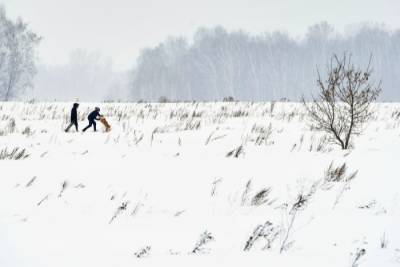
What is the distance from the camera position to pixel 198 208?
3.46m

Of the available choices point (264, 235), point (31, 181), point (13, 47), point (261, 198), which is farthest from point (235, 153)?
point (13, 47)

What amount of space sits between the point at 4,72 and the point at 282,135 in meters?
38.9

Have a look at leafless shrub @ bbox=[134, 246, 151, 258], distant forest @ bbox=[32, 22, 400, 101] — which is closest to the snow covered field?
leafless shrub @ bbox=[134, 246, 151, 258]

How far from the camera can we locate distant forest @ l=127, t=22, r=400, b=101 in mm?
69250

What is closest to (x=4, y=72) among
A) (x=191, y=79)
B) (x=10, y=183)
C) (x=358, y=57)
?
(x=191, y=79)

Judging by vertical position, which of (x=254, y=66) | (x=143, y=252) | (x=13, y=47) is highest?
(x=254, y=66)

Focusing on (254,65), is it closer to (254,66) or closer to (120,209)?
(254,66)

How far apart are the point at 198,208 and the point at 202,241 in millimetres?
869

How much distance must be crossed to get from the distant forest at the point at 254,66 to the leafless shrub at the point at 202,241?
65773 millimetres

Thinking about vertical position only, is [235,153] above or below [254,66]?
below

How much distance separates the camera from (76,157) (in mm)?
5727

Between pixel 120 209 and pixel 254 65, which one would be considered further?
pixel 254 65

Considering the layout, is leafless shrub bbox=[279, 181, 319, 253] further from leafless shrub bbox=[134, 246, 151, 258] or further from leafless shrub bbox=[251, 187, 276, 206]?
leafless shrub bbox=[134, 246, 151, 258]

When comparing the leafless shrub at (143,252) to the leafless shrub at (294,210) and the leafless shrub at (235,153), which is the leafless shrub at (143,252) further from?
the leafless shrub at (235,153)
